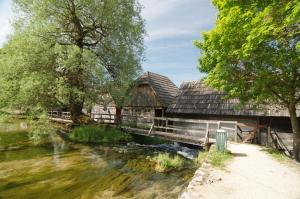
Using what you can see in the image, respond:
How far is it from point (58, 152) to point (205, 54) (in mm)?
10299

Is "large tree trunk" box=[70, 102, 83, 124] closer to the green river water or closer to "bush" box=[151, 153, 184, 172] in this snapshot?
the green river water

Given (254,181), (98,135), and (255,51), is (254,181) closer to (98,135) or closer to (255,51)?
(255,51)

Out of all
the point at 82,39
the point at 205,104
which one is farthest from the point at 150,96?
the point at 82,39

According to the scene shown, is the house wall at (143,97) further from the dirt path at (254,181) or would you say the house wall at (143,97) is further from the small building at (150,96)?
the dirt path at (254,181)

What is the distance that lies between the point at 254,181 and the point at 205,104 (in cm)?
1120

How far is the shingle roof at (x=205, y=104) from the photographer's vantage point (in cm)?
1490

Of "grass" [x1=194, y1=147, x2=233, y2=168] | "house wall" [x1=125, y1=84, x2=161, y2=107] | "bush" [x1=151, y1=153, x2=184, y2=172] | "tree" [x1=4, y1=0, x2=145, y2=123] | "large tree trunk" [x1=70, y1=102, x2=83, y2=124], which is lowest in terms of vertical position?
"bush" [x1=151, y1=153, x2=184, y2=172]

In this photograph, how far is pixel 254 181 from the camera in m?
6.30

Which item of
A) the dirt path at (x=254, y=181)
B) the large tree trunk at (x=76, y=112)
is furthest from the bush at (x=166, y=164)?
the large tree trunk at (x=76, y=112)

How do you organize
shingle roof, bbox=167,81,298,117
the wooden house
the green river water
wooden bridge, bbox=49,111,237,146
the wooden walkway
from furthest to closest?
shingle roof, bbox=167,81,298,117
the wooden house
wooden bridge, bbox=49,111,237,146
the wooden walkway
the green river water

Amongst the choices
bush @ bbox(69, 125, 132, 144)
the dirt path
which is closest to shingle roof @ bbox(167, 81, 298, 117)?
bush @ bbox(69, 125, 132, 144)

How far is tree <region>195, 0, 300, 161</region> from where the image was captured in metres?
8.15

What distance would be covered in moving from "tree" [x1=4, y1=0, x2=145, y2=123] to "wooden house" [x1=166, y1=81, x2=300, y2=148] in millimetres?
4915

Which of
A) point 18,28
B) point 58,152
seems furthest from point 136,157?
point 18,28
